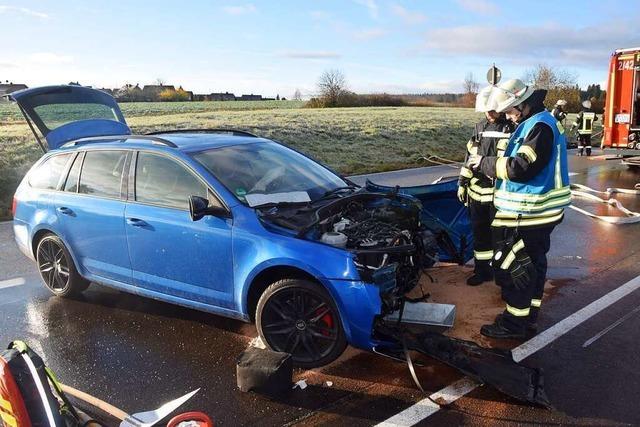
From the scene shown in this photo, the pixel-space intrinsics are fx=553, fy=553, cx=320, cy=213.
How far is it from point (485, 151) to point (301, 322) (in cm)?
268

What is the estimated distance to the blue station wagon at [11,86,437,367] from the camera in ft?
12.3

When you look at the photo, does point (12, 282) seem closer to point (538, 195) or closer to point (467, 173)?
point (467, 173)

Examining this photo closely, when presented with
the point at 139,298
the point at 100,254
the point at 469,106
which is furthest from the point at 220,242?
the point at 469,106

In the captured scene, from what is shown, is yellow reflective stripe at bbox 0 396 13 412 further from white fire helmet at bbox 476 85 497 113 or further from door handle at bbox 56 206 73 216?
white fire helmet at bbox 476 85 497 113

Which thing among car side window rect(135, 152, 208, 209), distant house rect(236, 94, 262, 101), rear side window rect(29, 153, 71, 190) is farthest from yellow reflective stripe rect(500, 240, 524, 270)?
distant house rect(236, 94, 262, 101)

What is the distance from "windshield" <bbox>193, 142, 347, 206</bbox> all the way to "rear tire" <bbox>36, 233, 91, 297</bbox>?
1843mm

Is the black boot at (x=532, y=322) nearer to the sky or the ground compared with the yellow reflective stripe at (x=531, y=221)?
nearer to the ground

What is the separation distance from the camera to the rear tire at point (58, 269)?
522 cm

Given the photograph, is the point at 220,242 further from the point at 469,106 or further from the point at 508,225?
the point at 469,106

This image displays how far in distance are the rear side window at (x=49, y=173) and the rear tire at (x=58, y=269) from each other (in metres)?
0.50

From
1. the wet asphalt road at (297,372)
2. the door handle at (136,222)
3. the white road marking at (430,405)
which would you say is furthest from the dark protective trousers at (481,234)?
the door handle at (136,222)

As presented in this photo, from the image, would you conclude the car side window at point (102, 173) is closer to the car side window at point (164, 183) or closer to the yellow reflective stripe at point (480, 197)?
the car side window at point (164, 183)

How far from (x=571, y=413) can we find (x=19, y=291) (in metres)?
5.14

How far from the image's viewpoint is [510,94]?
169 inches
